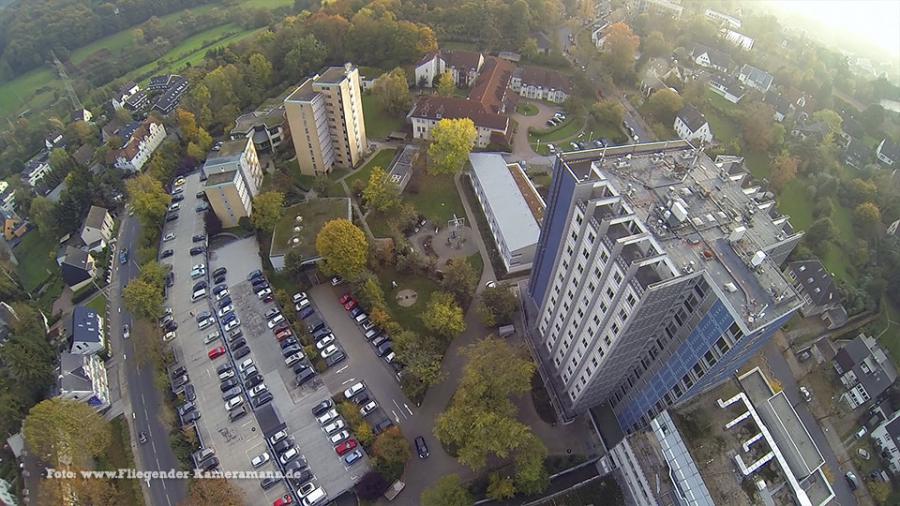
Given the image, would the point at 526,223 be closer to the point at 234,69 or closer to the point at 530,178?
the point at 530,178

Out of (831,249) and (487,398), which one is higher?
(487,398)

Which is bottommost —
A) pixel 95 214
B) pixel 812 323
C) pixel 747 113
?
pixel 812 323

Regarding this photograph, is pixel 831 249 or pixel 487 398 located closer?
pixel 487 398

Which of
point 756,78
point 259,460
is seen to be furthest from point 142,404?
point 756,78

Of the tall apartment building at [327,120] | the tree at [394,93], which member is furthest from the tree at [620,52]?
the tall apartment building at [327,120]

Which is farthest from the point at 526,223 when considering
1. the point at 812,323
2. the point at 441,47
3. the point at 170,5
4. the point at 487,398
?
the point at 170,5

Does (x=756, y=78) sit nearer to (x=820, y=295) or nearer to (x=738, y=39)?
(x=738, y=39)
